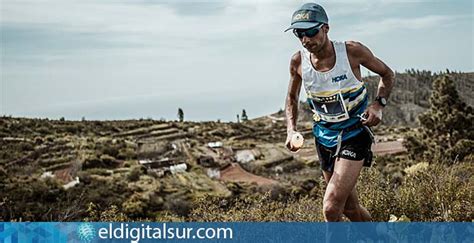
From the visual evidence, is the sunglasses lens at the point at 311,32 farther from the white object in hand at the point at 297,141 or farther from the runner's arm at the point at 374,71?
the white object in hand at the point at 297,141

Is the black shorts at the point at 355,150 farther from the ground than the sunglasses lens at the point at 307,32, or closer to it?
closer to it

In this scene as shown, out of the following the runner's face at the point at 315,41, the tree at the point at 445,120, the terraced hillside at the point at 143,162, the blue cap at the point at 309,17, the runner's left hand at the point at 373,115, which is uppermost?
the blue cap at the point at 309,17

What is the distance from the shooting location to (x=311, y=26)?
402 cm

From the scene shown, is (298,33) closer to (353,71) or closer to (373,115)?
(353,71)

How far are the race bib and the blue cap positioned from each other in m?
0.47

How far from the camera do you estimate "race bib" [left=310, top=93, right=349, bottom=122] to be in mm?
4223

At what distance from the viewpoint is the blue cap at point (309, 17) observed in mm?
4035

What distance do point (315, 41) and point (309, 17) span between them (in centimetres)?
15

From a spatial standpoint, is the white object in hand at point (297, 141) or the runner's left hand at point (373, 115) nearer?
the runner's left hand at point (373, 115)

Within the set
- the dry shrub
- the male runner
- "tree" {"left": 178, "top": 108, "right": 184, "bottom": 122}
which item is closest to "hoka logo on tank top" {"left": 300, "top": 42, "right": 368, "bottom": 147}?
the male runner

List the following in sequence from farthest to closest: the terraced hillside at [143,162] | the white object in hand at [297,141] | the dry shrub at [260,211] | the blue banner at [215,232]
A: the terraced hillside at [143,162], the dry shrub at [260,211], the blue banner at [215,232], the white object in hand at [297,141]

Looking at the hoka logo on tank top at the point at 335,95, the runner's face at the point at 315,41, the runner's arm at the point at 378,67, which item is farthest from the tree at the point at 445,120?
the runner's face at the point at 315,41

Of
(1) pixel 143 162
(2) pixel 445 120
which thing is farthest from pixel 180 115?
(2) pixel 445 120

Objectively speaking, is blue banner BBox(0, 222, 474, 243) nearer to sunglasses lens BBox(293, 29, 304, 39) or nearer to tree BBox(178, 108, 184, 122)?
sunglasses lens BBox(293, 29, 304, 39)
